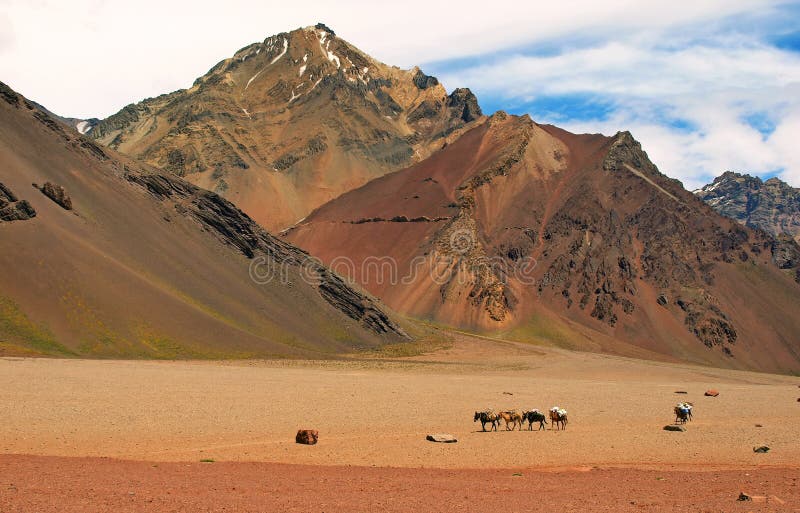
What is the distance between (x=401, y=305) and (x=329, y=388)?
93943 mm

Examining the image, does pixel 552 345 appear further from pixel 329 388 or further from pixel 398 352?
pixel 329 388

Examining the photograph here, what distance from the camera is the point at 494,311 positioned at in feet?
456

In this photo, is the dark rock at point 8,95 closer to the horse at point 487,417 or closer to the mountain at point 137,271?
the mountain at point 137,271

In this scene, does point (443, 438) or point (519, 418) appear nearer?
point (443, 438)

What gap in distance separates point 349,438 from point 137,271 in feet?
199

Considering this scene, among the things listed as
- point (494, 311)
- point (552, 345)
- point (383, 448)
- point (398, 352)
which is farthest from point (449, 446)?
point (494, 311)

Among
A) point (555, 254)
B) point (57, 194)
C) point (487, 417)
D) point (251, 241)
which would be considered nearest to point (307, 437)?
point (487, 417)

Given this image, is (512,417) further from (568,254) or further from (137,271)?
(568,254)

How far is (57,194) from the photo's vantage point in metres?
88.5

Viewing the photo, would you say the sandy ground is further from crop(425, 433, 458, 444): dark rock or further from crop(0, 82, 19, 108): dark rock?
crop(0, 82, 19, 108): dark rock

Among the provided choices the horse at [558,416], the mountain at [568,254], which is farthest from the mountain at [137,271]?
the horse at [558,416]

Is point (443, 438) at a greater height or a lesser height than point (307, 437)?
greater

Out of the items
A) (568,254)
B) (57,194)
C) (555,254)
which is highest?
(568,254)

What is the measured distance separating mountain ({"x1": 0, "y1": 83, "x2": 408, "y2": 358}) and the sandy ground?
1509cm
